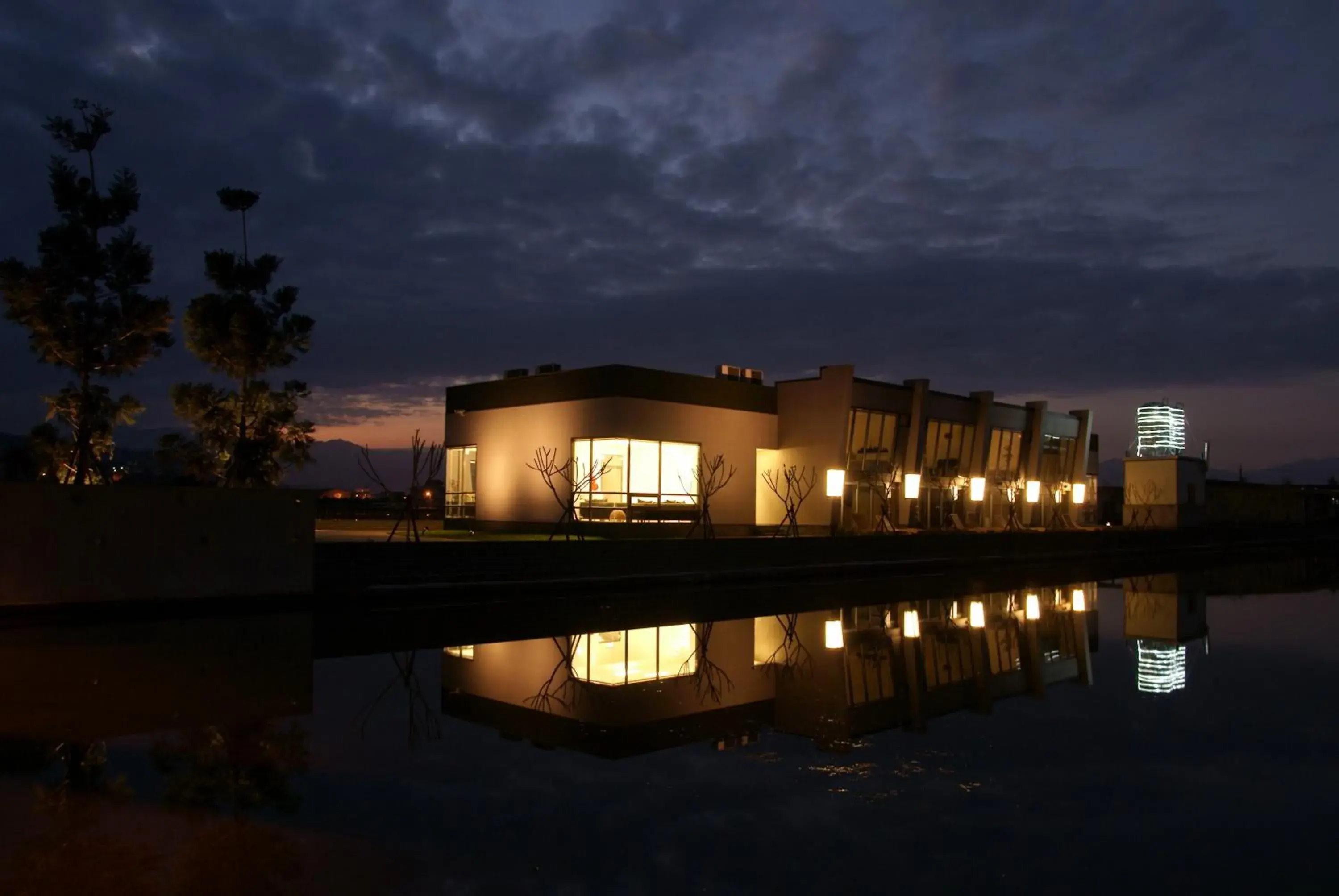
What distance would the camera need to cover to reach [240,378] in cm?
2338

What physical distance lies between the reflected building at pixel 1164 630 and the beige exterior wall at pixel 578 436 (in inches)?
460

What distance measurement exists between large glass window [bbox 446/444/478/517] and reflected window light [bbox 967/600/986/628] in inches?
748

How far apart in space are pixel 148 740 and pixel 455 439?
2758 centimetres

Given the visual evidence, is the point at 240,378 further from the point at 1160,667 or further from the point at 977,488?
the point at 977,488

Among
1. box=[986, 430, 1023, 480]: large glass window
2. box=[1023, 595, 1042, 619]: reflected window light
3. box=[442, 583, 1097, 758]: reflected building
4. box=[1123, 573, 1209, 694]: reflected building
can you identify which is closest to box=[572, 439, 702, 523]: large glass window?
box=[1023, 595, 1042, 619]: reflected window light

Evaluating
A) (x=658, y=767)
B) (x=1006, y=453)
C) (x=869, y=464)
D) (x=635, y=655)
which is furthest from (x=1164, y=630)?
(x=1006, y=453)

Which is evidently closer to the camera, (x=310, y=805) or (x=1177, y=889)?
(x=1177, y=889)

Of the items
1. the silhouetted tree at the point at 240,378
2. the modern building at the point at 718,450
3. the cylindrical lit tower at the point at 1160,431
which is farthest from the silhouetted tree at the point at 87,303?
the cylindrical lit tower at the point at 1160,431

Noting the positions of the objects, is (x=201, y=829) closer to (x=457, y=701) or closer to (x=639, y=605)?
(x=457, y=701)

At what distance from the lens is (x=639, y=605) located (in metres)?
19.5

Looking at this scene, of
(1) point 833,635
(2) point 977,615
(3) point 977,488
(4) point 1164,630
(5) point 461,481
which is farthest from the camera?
(3) point 977,488

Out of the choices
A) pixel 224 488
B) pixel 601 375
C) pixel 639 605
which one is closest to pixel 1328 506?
pixel 601 375

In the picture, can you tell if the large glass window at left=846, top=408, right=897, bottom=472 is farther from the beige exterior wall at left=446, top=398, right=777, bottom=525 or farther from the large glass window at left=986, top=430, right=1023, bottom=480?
the large glass window at left=986, top=430, right=1023, bottom=480

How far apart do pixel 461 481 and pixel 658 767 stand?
29020 mm
